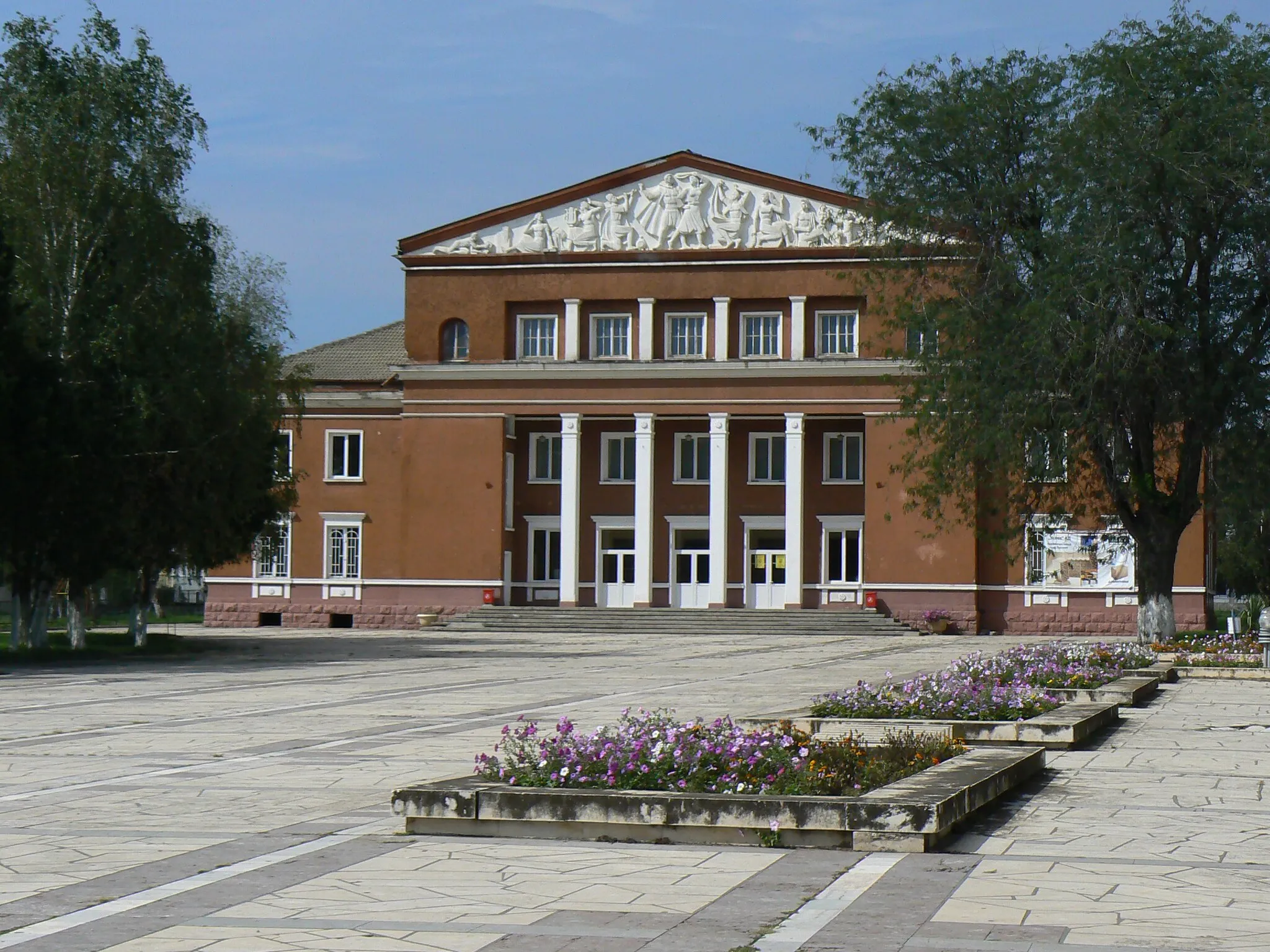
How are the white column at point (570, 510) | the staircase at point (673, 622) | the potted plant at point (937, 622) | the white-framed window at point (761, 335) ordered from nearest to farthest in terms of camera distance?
the staircase at point (673, 622)
the potted plant at point (937, 622)
the white-framed window at point (761, 335)
the white column at point (570, 510)

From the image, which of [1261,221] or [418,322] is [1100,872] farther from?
[418,322]

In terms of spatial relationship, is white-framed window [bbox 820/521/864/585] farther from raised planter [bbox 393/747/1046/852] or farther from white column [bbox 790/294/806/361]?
raised planter [bbox 393/747/1046/852]

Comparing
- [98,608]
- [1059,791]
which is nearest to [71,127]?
[1059,791]

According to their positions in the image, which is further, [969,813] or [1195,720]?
[1195,720]

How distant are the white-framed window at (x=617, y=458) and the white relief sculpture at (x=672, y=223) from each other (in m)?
6.91

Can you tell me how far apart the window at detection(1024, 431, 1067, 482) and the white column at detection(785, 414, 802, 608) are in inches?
806

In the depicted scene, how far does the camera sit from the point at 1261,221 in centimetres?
3478

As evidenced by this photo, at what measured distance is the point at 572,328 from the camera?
58750 millimetres

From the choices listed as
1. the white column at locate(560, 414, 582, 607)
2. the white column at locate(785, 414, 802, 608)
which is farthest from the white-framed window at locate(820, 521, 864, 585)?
the white column at locate(560, 414, 582, 607)

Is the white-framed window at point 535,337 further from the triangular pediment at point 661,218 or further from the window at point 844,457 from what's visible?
the window at point 844,457

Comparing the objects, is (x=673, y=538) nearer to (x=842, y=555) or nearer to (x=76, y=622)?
(x=842, y=555)

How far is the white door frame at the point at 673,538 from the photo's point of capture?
5909 centimetres

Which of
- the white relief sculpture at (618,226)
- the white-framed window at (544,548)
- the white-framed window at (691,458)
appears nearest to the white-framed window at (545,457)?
the white-framed window at (544,548)

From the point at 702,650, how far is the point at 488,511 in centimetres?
1945
